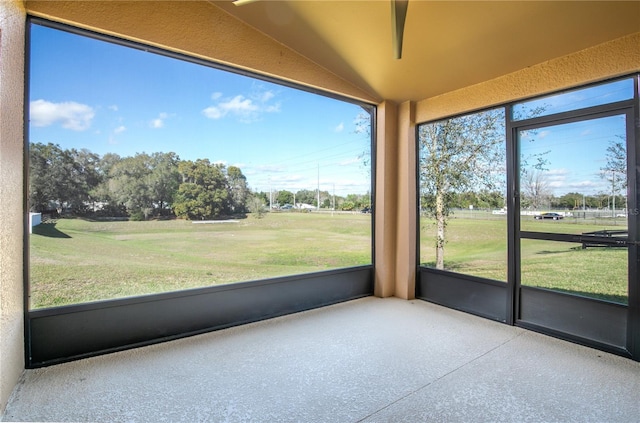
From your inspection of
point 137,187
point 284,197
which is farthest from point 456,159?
point 137,187

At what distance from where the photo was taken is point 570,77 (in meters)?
2.81

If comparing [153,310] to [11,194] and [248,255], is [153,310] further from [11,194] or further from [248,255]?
[11,194]

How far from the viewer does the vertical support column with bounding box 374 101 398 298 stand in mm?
4223

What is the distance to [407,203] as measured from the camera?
4203 mm

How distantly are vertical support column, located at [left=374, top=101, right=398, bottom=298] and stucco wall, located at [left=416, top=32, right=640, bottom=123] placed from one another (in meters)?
0.61

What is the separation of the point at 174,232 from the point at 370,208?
8.19 ft

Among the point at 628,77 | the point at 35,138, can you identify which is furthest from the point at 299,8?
the point at 628,77

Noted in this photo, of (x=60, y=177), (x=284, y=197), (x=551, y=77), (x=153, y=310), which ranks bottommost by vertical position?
(x=153, y=310)

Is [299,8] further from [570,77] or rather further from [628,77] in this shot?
[628,77]

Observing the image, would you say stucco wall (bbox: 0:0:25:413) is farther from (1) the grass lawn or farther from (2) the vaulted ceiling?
(2) the vaulted ceiling

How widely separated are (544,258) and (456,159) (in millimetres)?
1502

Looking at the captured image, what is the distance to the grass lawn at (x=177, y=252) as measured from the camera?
2.51 metres

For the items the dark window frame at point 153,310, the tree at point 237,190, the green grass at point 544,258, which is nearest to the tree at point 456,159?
the green grass at point 544,258

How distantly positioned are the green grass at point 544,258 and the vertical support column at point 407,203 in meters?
0.31
